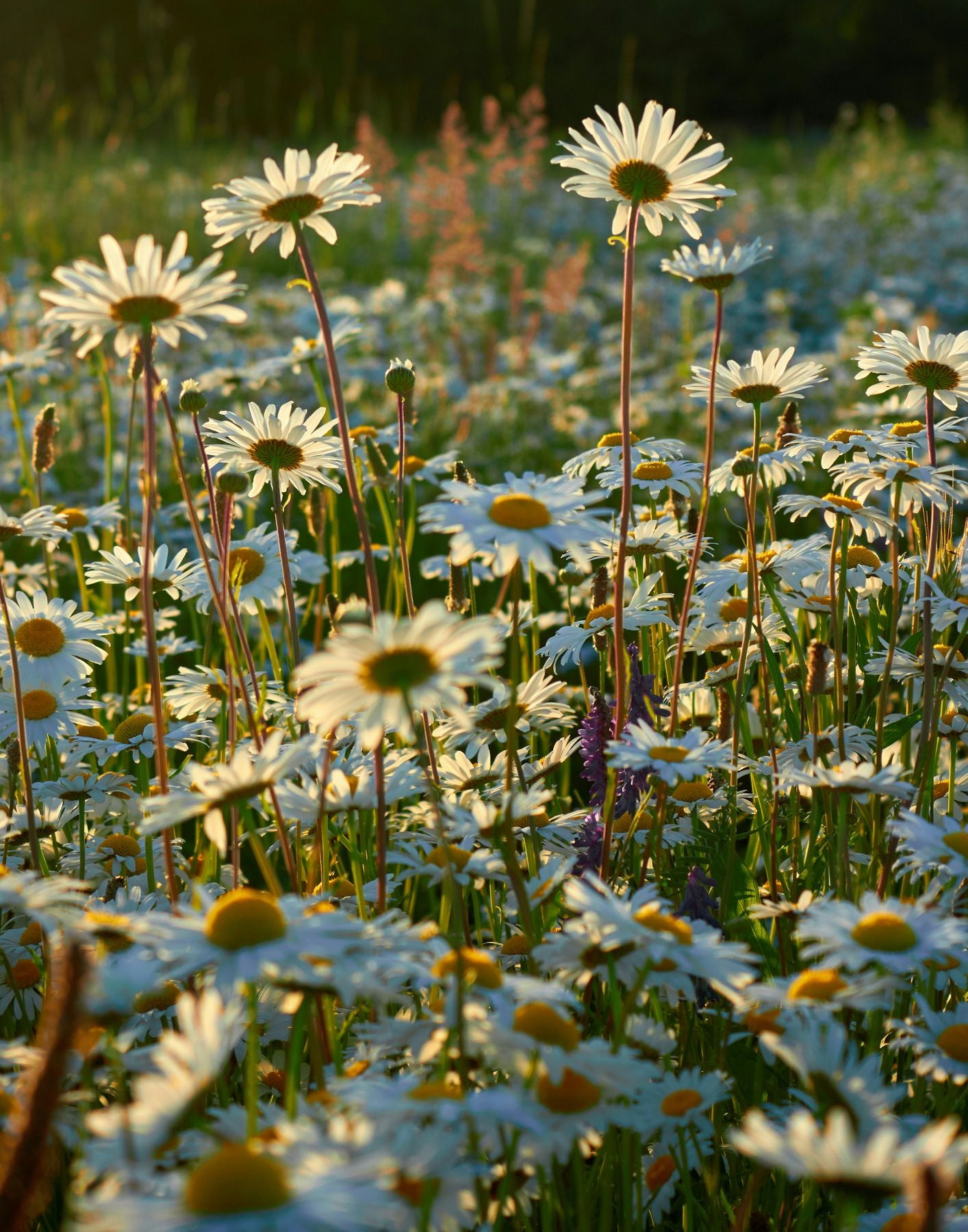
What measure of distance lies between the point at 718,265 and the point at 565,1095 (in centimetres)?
108

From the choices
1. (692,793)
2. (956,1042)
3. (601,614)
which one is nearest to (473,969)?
(956,1042)

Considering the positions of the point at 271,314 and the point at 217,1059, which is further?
the point at 271,314

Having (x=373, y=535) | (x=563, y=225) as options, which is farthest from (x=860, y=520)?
(x=563, y=225)

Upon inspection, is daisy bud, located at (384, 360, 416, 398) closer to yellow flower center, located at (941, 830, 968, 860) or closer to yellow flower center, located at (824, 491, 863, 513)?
yellow flower center, located at (824, 491, 863, 513)

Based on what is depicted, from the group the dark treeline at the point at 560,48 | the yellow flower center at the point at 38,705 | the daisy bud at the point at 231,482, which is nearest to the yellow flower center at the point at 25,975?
the yellow flower center at the point at 38,705

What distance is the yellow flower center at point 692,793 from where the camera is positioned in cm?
160

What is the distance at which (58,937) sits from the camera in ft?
3.38

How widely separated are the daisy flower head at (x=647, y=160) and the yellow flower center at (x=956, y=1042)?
2.87 feet

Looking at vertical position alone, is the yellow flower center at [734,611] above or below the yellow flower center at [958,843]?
above

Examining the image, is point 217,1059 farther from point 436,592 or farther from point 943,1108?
point 436,592

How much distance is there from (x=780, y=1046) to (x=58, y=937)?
1.97ft

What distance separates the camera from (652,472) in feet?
6.10

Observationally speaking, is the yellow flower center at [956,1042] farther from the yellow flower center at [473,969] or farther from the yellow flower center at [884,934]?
the yellow flower center at [473,969]

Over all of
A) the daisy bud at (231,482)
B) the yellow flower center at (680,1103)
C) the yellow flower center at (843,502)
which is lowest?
the yellow flower center at (680,1103)
